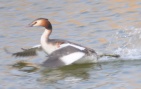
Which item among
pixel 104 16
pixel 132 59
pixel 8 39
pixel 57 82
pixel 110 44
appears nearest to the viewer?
pixel 57 82

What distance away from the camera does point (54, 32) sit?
15648 millimetres

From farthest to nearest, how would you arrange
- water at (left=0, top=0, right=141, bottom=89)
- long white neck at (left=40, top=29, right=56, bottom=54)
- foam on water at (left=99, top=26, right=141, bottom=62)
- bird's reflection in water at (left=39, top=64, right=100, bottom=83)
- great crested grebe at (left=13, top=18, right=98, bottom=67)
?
foam on water at (left=99, top=26, right=141, bottom=62) < long white neck at (left=40, top=29, right=56, bottom=54) < great crested grebe at (left=13, top=18, right=98, bottom=67) < bird's reflection in water at (left=39, top=64, right=100, bottom=83) < water at (left=0, top=0, right=141, bottom=89)

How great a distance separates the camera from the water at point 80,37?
11469mm

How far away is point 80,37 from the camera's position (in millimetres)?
14781

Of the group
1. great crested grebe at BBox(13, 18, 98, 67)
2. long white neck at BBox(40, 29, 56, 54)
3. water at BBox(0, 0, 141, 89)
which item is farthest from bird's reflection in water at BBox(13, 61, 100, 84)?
long white neck at BBox(40, 29, 56, 54)

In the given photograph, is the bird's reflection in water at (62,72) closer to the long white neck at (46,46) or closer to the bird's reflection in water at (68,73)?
the bird's reflection in water at (68,73)

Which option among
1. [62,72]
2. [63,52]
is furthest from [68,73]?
[63,52]

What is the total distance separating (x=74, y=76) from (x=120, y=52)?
1610 millimetres

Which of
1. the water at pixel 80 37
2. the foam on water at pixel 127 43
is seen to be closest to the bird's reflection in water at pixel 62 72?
the water at pixel 80 37

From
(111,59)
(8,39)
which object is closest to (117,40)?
(111,59)

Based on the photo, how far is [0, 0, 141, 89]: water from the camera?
11.5 m

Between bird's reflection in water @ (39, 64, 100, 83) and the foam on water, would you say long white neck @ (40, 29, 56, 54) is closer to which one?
bird's reflection in water @ (39, 64, 100, 83)

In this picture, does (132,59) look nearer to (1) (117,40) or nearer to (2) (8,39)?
(1) (117,40)

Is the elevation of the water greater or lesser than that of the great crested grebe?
lesser
